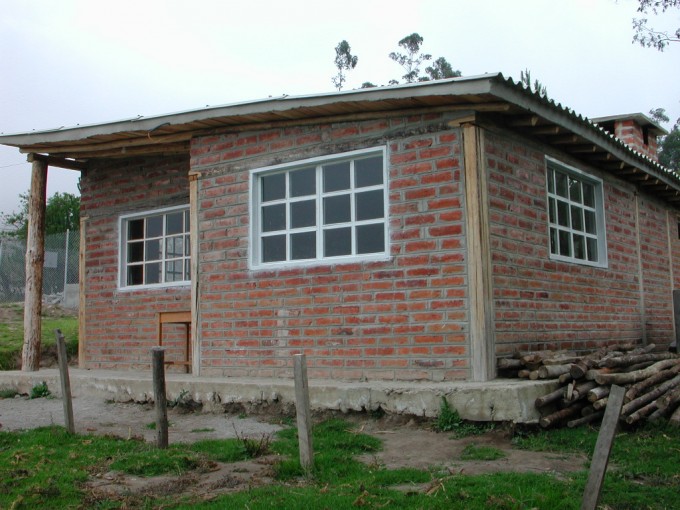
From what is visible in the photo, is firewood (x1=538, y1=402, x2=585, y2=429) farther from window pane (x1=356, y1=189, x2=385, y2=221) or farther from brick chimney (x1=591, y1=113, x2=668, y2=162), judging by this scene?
brick chimney (x1=591, y1=113, x2=668, y2=162)

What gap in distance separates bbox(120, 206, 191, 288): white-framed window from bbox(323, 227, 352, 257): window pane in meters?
3.25

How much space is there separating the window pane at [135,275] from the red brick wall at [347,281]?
8.62 feet

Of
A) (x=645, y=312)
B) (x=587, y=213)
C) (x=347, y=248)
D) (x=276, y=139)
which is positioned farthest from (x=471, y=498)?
(x=645, y=312)

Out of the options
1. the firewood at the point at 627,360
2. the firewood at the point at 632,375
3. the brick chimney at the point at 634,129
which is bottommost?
the firewood at the point at 632,375

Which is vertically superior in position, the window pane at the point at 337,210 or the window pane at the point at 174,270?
the window pane at the point at 337,210

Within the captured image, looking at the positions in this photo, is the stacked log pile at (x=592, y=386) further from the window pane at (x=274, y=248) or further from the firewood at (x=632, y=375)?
the window pane at (x=274, y=248)

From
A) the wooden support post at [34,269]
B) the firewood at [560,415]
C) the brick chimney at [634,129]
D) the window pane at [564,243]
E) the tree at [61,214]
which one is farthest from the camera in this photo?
the tree at [61,214]

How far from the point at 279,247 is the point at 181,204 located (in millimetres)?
2740

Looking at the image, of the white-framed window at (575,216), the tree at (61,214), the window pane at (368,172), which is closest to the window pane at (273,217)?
the window pane at (368,172)

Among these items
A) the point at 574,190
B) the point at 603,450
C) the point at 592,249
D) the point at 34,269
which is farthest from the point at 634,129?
the point at 603,450

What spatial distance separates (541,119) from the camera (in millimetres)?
7738

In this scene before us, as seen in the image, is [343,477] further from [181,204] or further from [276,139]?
[181,204]

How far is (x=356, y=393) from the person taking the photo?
7359 mm

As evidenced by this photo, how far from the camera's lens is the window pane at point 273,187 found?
880cm
